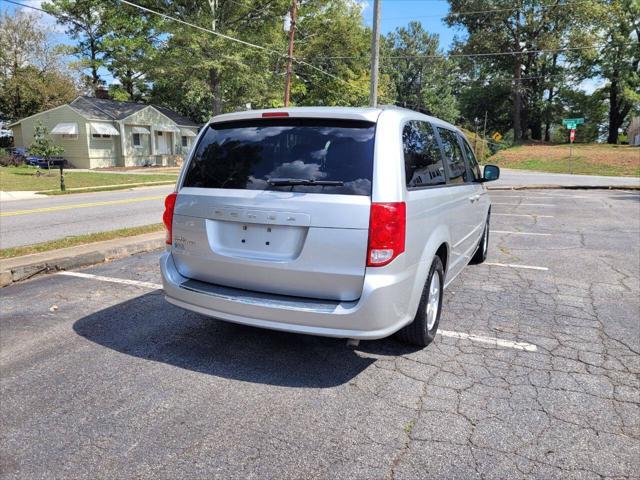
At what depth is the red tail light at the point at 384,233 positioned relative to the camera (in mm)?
3059

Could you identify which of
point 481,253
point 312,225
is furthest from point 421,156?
point 481,253

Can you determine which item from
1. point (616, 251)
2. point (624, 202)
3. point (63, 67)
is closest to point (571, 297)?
point (616, 251)

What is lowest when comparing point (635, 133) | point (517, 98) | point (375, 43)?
point (635, 133)

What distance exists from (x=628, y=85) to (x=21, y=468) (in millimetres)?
64492

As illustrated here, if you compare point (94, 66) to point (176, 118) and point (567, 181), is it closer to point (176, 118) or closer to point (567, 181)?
point (176, 118)

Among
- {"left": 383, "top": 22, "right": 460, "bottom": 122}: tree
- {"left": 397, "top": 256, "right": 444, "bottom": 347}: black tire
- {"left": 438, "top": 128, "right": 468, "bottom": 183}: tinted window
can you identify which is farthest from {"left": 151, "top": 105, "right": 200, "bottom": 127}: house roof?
{"left": 397, "top": 256, "right": 444, "bottom": 347}: black tire

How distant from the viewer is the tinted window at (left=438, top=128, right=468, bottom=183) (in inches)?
180

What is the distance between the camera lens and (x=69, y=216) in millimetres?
11688

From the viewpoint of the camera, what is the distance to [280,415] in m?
2.89

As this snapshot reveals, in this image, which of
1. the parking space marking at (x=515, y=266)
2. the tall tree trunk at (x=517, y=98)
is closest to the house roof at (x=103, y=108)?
the parking space marking at (x=515, y=266)

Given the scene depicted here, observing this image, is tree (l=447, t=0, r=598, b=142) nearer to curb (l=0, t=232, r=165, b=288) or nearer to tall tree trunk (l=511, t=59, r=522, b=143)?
tall tree trunk (l=511, t=59, r=522, b=143)

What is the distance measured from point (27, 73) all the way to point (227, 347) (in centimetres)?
4595

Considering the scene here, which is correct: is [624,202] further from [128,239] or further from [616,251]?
[128,239]

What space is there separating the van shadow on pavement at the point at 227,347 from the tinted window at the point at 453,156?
1.78 meters
